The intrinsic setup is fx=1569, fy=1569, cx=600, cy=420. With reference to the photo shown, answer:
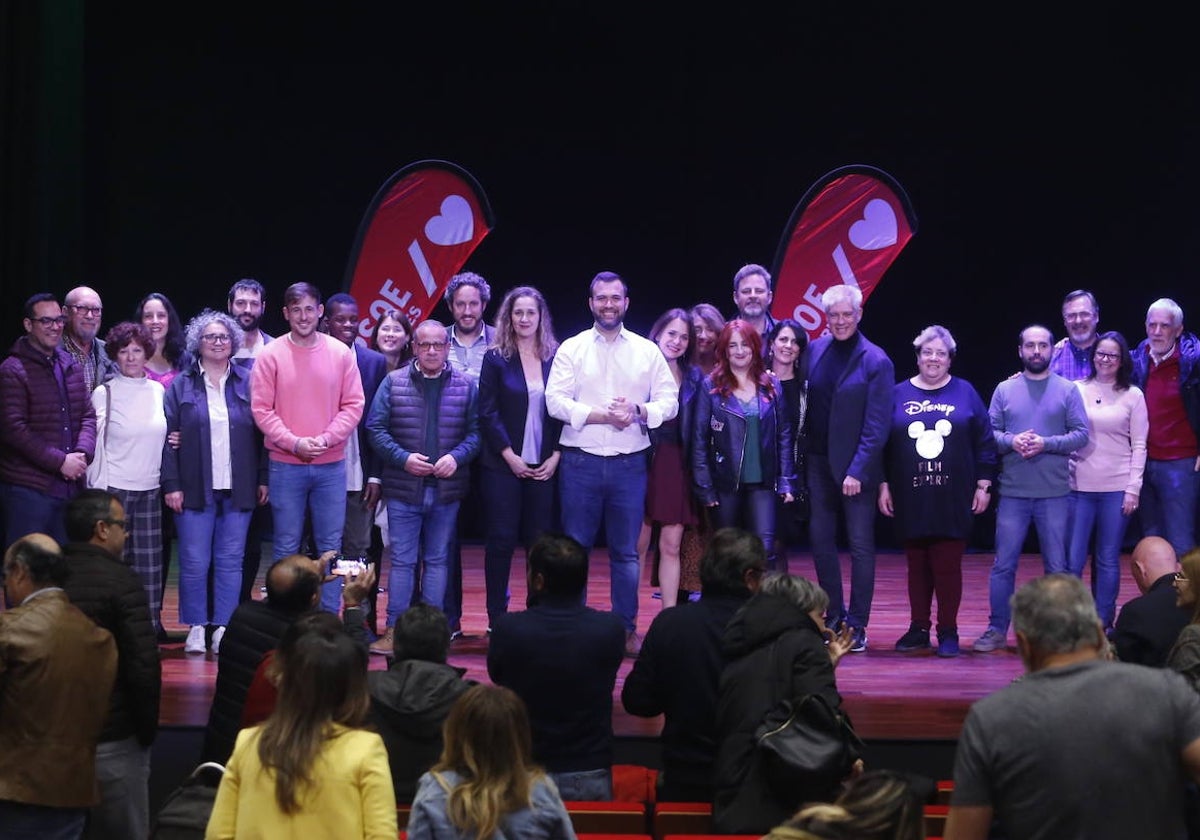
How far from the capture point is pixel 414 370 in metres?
6.38

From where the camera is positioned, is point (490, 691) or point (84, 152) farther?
point (84, 152)

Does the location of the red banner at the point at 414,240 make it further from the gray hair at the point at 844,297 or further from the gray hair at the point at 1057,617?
the gray hair at the point at 1057,617

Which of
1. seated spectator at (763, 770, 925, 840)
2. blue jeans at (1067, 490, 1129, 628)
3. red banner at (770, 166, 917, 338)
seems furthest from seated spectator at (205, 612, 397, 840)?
red banner at (770, 166, 917, 338)

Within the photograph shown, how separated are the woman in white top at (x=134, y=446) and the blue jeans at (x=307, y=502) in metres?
0.49

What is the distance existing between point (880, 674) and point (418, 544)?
6.28ft

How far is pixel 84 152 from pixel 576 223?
311cm

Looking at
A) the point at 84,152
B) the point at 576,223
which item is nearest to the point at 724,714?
the point at 576,223

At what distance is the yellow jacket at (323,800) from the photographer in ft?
9.61

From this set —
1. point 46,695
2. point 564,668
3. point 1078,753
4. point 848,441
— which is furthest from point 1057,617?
point 848,441

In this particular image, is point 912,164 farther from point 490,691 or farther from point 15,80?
point 490,691

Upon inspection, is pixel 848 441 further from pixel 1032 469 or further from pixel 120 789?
pixel 120 789

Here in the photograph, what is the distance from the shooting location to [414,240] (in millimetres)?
8977

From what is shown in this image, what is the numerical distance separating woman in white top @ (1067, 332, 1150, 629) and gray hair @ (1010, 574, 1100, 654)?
3.96 m

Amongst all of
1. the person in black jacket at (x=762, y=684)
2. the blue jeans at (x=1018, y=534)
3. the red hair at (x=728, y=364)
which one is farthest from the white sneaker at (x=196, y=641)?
the blue jeans at (x=1018, y=534)
